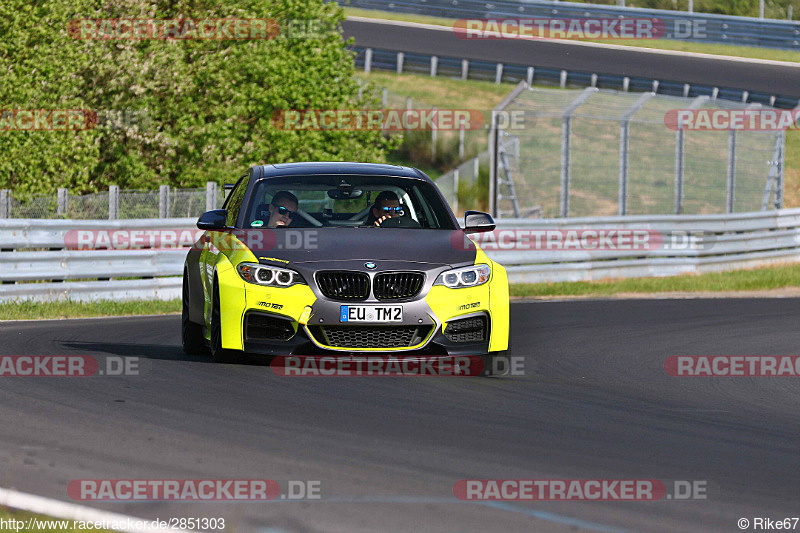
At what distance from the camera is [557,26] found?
48.4m

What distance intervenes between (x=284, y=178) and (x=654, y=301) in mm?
8732

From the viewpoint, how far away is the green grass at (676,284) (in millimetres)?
20484

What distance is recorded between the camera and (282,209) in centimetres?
1048

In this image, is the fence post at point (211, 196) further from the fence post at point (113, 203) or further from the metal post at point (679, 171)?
the metal post at point (679, 171)

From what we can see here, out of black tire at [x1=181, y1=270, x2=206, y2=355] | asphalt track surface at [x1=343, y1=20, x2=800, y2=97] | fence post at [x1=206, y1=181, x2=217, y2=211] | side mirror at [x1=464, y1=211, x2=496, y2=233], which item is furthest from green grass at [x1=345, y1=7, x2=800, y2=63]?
black tire at [x1=181, y1=270, x2=206, y2=355]

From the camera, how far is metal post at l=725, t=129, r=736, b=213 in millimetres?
25078

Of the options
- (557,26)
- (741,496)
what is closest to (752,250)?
(741,496)

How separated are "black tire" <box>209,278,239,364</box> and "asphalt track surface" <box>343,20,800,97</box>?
3035cm

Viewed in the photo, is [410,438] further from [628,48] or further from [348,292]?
[628,48]

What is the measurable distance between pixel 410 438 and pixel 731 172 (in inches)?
763

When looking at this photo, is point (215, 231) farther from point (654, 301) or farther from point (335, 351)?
Result: point (654, 301)

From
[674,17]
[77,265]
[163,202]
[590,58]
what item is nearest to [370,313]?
[77,265]

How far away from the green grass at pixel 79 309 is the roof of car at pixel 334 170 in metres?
5.09

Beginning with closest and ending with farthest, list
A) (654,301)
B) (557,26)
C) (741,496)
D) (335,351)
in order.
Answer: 1. (741,496)
2. (335,351)
3. (654,301)
4. (557,26)
